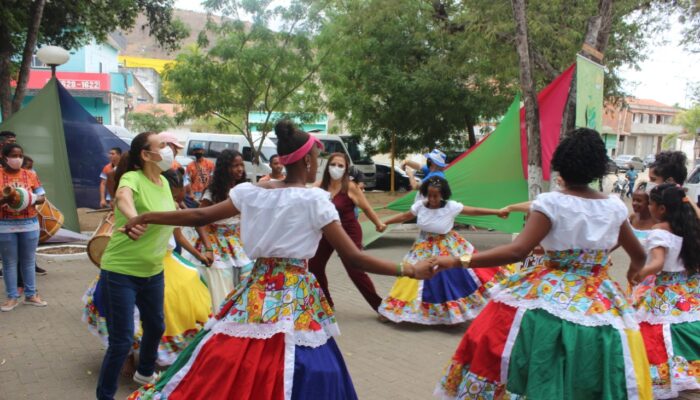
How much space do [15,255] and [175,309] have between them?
2.76 metres

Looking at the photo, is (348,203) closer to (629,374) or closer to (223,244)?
(223,244)

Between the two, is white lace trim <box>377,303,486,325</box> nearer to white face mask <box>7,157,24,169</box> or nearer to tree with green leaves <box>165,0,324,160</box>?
white face mask <box>7,157,24,169</box>

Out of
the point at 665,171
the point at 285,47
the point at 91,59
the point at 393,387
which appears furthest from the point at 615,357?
the point at 91,59

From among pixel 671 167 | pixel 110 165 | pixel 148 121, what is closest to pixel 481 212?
pixel 671 167

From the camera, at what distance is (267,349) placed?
2.96m

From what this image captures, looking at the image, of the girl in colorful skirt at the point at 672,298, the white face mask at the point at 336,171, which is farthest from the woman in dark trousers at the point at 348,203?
the girl in colorful skirt at the point at 672,298

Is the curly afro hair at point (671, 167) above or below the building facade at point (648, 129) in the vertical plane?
below

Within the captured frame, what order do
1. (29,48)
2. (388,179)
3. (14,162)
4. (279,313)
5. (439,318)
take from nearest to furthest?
(279,313) → (439,318) → (14,162) → (29,48) → (388,179)

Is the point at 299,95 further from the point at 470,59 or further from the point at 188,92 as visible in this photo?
the point at 470,59

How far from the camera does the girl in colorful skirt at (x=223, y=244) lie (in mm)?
5734

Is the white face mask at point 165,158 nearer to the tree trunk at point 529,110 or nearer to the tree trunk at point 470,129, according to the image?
the tree trunk at point 529,110

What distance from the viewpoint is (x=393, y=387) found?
15.6ft

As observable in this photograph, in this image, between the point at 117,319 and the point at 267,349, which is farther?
the point at 117,319

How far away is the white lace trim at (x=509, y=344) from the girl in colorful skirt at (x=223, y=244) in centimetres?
307
